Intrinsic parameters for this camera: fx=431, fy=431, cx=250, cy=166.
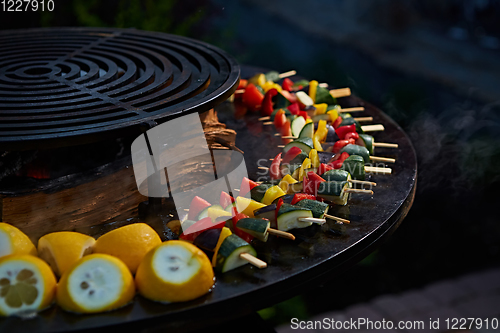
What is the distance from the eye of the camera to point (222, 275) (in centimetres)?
158

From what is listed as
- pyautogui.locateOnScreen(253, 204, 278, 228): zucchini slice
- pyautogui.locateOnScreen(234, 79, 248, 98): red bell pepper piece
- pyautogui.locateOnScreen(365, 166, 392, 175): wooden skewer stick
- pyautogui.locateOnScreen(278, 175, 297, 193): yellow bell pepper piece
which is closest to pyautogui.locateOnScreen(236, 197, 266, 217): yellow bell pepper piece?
pyautogui.locateOnScreen(253, 204, 278, 228): zucchini slice

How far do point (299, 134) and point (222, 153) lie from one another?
573 mm

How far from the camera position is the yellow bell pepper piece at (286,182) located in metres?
2.10

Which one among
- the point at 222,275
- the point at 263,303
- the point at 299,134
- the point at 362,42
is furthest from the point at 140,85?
the point at 362,42

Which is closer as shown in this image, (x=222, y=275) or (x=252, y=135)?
(x=222, y=275)

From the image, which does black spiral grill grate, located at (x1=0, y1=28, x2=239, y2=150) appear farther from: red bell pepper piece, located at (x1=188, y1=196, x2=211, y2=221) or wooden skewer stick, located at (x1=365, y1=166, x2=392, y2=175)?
wooden skewer stick, located at (x1=365, y1=166, x2=392, y2=175)

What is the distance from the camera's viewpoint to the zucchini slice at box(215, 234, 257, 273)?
157 cm

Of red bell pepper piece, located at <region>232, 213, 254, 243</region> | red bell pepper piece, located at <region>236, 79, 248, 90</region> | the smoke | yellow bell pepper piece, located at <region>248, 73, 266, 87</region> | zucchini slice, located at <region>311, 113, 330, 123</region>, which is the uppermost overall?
yellow bell pepper piece, located at <region>248, 73, 266, 87</region>

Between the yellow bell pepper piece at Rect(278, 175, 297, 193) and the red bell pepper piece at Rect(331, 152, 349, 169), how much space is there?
0.89 feet

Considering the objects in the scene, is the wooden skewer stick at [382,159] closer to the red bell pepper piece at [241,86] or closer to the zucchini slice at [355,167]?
the zucchini slice at [355,167]

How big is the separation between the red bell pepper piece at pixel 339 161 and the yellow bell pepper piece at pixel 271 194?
397 millimetres

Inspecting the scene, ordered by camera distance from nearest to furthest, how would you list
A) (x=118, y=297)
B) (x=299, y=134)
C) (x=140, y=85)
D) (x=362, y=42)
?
(x=118, y=297), (x=140, y=85), (x=299, y=134), (x=362, y=42)

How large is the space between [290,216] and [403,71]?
17.3 feet

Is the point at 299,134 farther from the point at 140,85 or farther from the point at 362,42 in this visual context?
the point at 362,42
